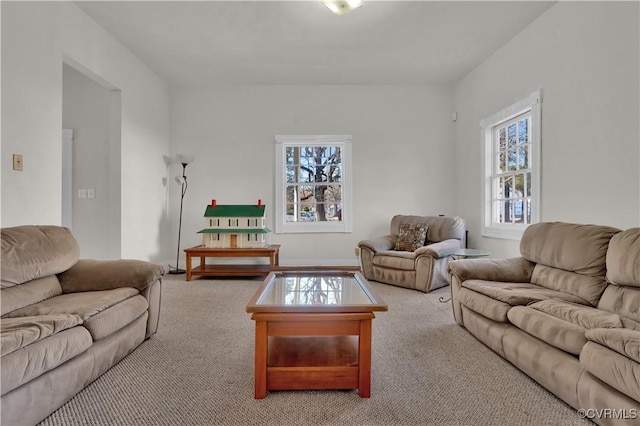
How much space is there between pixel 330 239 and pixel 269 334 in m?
3.52

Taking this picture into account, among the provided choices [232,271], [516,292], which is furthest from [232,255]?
[516,292]

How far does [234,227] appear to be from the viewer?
4527 mm

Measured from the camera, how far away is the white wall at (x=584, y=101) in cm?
246

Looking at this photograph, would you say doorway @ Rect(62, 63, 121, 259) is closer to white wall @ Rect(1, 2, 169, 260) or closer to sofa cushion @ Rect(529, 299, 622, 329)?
white wall @ Rect(1, 2, 169, 260)

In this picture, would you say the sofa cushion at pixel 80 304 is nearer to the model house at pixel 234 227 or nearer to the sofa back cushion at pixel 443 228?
the model house at pixel 234 227

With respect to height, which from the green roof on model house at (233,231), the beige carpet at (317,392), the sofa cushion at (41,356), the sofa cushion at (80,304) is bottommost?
the beige carpet at (317,392)

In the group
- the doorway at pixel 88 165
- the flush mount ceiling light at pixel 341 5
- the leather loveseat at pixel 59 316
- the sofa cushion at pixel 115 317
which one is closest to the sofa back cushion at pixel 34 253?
the leather loveseat at pixel 59 316

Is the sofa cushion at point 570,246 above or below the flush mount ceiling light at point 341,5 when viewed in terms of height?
below

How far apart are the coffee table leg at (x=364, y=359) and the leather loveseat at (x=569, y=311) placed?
0.92 metres

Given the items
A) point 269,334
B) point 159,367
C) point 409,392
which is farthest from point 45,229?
point 409,392

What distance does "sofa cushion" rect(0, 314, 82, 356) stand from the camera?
1.33 m

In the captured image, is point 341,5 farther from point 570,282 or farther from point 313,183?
point 570,282

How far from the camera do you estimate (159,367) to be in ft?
6.53

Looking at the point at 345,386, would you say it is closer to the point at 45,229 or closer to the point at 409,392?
the point at 409,392
